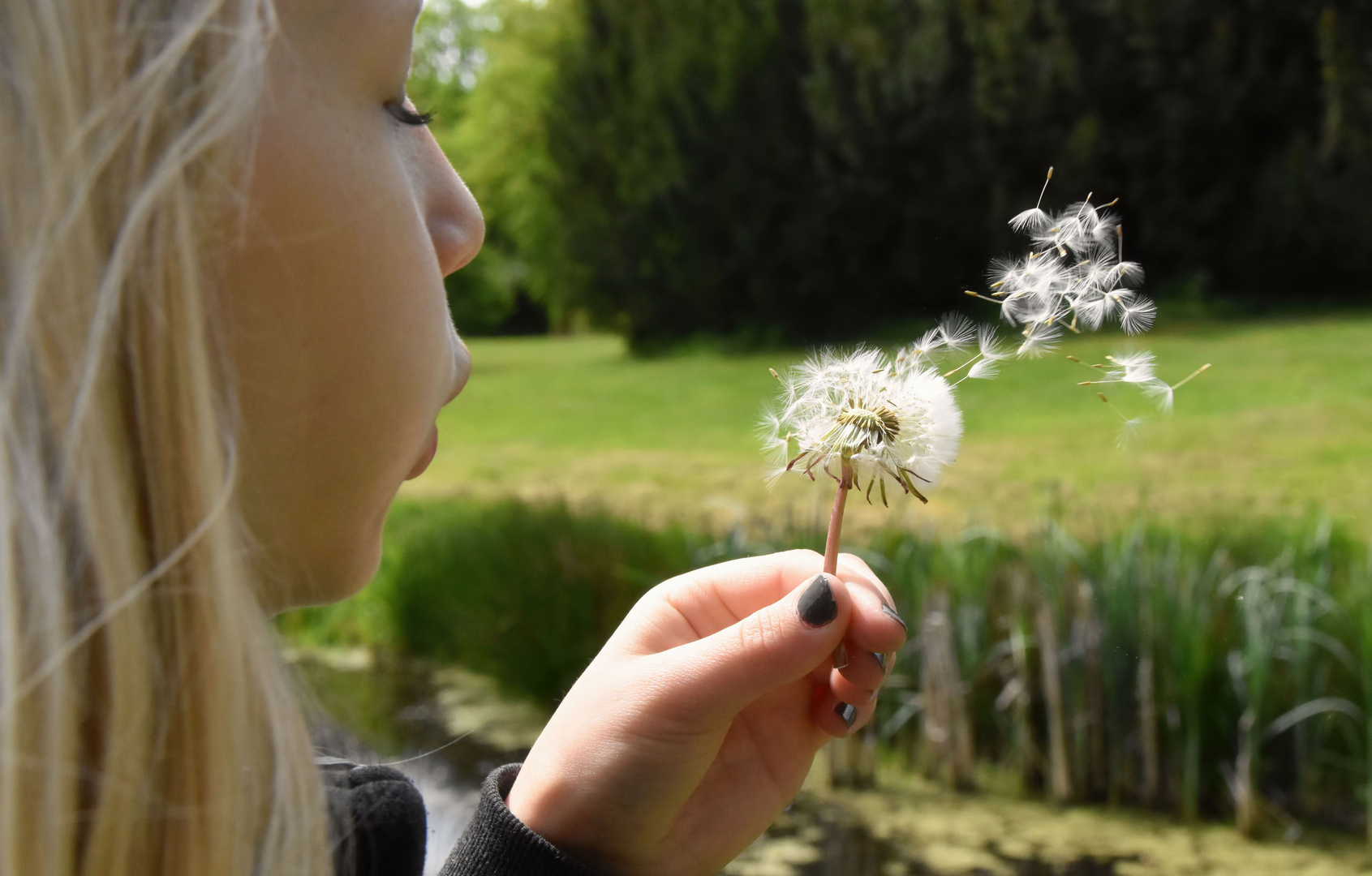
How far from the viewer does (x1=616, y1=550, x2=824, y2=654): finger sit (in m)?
0.71

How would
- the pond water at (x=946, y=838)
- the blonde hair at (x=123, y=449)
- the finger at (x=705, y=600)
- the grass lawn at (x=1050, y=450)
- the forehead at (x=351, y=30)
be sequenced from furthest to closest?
the grass lawn at (x=1050, y=450) < the pond water at (x=946, y=838) < the finger at (x=705, y=600) < the forehead at (x=351, y=30) < the blonde hair at (x=123, y=449)

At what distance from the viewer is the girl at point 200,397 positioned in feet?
1.26

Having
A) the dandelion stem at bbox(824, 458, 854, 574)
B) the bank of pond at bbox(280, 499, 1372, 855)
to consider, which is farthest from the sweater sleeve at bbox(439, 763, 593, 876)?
the bank of pond at bbox(280, 499, 1372, 855)

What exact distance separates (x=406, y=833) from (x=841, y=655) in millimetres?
362

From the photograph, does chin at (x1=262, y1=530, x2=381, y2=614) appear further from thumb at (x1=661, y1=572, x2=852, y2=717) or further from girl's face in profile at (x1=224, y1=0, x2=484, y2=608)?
thumb at (x1=661, y1=572, x2=852, y2=717)

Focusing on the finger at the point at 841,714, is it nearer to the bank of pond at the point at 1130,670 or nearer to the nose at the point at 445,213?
the nose at the point at 445,213

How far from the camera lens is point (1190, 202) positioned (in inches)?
183

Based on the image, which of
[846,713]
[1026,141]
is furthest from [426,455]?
[1026,141]

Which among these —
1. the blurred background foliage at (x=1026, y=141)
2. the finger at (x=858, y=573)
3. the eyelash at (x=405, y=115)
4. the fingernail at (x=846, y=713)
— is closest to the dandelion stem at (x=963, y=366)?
the finger at (x=858, y=573)

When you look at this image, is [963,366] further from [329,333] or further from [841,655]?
[329,333]

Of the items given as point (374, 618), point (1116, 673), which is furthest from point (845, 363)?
point (374, 618)

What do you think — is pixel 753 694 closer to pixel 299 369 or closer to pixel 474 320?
pixel 299 369

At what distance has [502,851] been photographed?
2.05ft

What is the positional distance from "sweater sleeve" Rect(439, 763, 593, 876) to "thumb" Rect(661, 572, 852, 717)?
0.12 m
